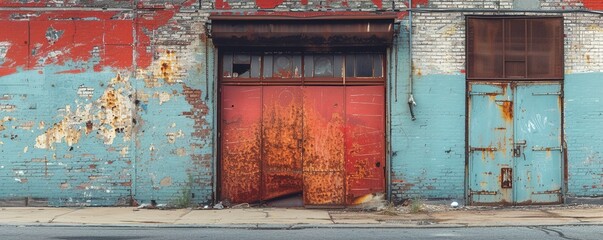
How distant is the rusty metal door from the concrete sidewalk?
0.46 meters

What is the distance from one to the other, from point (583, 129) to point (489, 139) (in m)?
1.83

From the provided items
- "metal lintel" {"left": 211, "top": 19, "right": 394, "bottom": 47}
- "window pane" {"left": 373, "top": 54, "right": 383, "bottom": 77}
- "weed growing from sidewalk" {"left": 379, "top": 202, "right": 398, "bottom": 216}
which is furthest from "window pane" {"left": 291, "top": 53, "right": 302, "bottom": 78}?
"weed growing from sidewalk" {"left": 379, "top": 202, "right": 398, "bottom": 216}

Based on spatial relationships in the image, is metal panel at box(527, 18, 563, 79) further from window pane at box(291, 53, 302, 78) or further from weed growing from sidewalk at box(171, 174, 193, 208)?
weed growing from sidewalk at box(171, 174, 193, 208)

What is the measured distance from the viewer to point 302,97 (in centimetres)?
1416

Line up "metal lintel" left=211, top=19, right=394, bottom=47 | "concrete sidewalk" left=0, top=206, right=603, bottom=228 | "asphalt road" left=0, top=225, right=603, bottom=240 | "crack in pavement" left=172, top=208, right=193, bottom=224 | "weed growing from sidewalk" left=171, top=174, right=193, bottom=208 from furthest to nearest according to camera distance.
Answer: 1. "weed growing from sidewalk" left=171, top=174, right=193, bottom=208
2. "metal lintel" left=211, top=19, right=394, bottom=47
3. "crack in pavement" left=172, top=208, right=193, bottom=224
4. "concrete sidewalk" left=0, top=206, right=603, bottom=228
5. "asphalt road" left=0, top=225, right=603, bottom=240

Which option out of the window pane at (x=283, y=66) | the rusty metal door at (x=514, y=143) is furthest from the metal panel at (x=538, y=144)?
the window pane at (x=283, y=66)

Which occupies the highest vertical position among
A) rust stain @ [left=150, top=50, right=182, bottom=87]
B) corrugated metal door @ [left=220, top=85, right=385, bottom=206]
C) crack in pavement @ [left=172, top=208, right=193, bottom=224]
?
rust stain @ [left=150, top=50, right=182, bottom=87]

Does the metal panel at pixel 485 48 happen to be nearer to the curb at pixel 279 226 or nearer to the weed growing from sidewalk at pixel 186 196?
the curb at pixel 279 226

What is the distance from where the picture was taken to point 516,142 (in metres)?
14.1

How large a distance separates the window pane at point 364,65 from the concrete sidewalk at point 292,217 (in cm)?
271

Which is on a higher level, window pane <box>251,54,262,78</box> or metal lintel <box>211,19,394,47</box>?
metal lintel <box>211,19,394,47</box>

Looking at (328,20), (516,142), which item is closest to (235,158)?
(328,20)

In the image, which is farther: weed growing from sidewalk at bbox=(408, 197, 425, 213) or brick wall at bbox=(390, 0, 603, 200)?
brick wall at bbox=(390, 0, 603, 200)

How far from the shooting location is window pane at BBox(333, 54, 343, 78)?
14.2m
